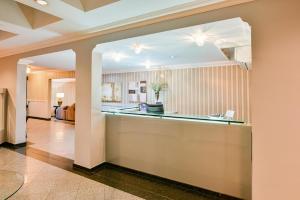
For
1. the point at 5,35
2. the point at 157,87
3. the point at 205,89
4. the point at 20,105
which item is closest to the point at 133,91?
the point at 157,87

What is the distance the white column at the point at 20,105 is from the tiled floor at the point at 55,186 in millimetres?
1274

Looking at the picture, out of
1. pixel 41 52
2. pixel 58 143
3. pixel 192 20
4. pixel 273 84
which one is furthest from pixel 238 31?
pixel 58 143

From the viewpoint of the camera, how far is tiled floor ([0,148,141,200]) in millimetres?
2373

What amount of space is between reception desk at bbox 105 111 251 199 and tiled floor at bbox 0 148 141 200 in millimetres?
680

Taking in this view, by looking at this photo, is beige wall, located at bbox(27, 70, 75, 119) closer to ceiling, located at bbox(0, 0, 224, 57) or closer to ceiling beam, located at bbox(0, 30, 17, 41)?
ceiling beam, located at bbox(0, 30, 17, 41)

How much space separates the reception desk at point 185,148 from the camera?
7.39 feet

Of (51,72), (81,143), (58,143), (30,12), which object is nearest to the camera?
(30,12)

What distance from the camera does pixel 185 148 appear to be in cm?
262

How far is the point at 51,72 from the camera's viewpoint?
890 cm

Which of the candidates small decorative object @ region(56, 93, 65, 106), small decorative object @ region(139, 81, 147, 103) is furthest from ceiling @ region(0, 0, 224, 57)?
small decorative object @ region(56, 93, 65, 106)

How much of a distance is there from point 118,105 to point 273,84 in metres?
6.90

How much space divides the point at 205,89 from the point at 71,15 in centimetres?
474

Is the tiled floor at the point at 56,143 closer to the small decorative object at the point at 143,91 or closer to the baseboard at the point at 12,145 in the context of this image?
the baseboard at the point at 12,145

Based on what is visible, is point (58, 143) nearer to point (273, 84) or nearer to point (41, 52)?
point (41, 52)
